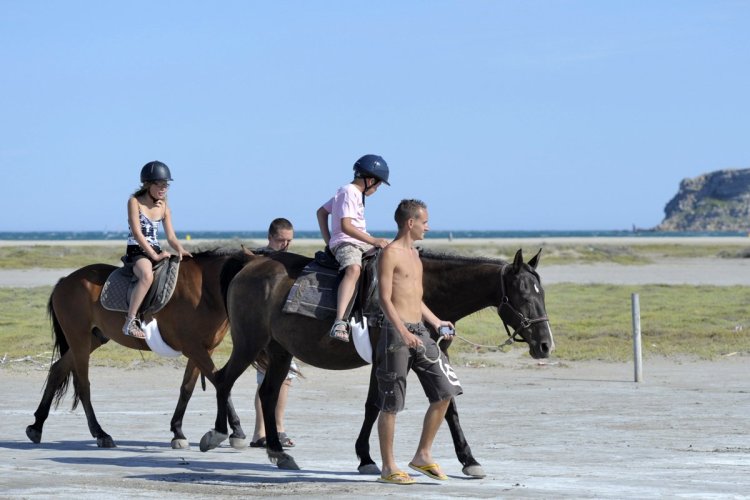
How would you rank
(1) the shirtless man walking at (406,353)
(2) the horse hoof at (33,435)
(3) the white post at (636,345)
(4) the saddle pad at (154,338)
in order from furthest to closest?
(3) the white post at (636,345) < (2) the horse hoof at (33,435) < (4) the saddle pad at (154,338) < (1) the shirtless man walking at (406,353)

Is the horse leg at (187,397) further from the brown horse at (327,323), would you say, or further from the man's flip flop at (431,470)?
the man's flip flop at (431,470)

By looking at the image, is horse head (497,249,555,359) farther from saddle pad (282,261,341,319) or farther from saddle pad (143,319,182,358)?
saddle pad (143,319,182,358)

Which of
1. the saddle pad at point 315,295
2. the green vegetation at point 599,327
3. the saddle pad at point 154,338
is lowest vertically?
the green vegetation at point 599,327

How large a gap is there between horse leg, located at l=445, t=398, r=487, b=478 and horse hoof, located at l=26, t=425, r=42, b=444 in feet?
14.5

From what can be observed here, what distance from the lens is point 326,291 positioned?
998 centimetres

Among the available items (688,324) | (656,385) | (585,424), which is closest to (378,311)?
(585,424)

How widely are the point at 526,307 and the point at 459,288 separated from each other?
0.61 metres

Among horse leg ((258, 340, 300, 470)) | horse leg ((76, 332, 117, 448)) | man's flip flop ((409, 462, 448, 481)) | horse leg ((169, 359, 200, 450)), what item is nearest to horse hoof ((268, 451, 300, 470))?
horse leg ((258, 340, 300, 470))

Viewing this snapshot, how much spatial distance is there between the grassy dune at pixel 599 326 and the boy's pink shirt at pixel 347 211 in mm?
9848

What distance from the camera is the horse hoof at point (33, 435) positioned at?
11680 mm

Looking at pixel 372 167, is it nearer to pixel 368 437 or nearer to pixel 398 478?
pixel 368 437

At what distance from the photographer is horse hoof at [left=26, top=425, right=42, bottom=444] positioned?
11.7 meters

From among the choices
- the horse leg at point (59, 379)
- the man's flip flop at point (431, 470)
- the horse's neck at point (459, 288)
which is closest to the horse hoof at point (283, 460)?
the man's flip flop at point (431, 470)

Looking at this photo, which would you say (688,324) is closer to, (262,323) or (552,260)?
(262,323)
